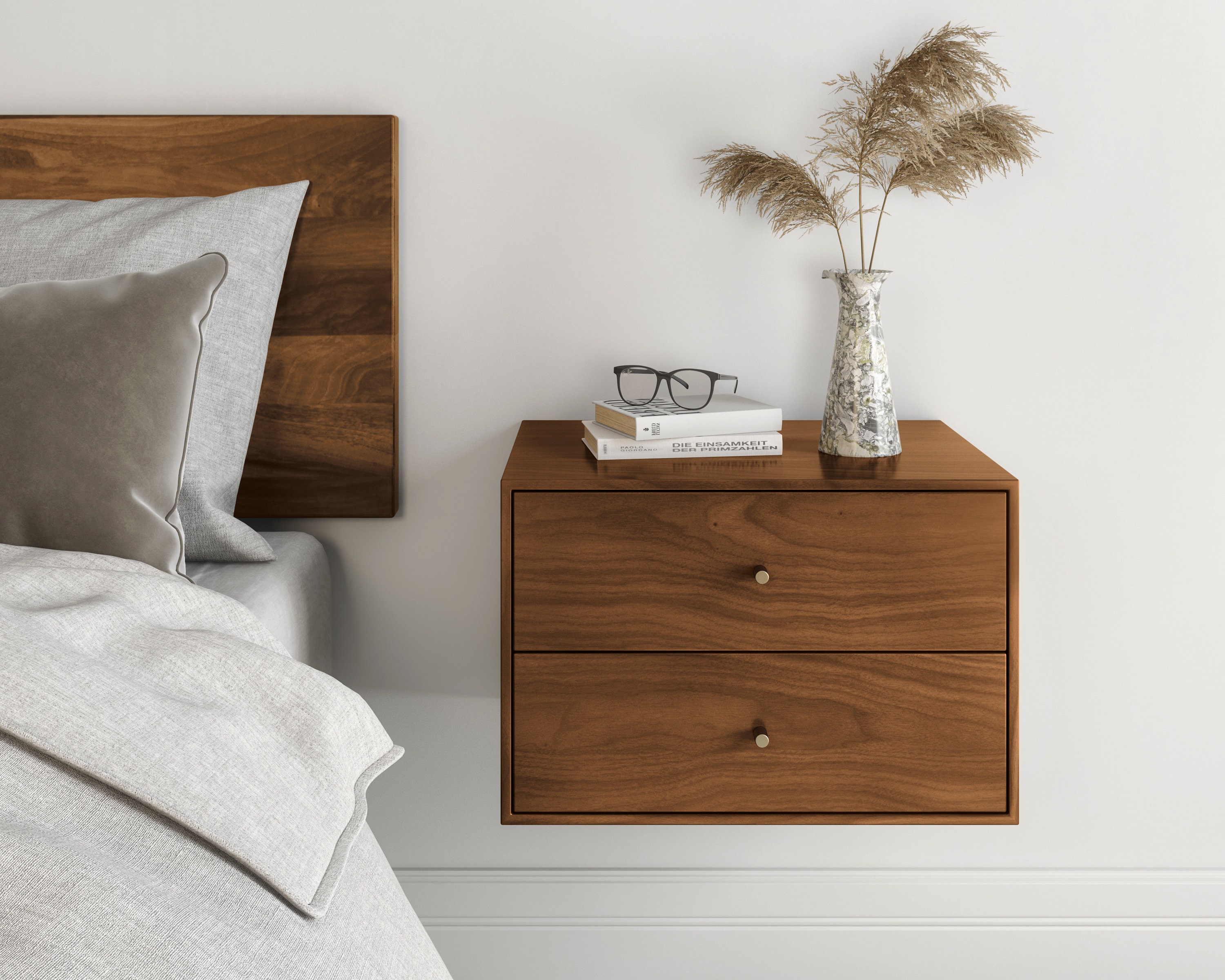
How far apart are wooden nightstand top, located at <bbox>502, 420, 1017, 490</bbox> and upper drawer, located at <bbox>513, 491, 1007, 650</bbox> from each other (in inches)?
0.5

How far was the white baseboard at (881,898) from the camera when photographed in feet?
4.42

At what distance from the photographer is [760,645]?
3.18ft

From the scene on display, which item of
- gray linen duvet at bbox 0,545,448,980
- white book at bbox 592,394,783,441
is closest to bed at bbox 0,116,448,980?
gray linen duvet at bbox 0,545,448,980

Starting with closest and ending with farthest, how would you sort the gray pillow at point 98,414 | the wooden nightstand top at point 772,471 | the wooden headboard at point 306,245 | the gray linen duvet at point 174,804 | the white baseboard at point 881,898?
Answer: 1. the gray linen duvet at point 174,804
2. the gray pillow at point 98,414
3. the wooden nightstand top at point 772,471
4. the wooden headboard at point 306,245
5. the white baseboard at point 881,898

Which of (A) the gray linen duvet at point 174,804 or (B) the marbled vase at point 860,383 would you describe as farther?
(B) the marbled vase at point 860,383

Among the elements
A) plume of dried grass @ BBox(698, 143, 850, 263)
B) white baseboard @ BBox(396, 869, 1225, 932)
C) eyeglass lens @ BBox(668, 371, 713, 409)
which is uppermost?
plume of dried grass @ BBox(698, 143, 850, 263)

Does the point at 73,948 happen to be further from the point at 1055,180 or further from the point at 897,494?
the point at 1055,180

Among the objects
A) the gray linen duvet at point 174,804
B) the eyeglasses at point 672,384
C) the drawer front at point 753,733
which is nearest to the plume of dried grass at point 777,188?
the eyeglasses at point 672,384

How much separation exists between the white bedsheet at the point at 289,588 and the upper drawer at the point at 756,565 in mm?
303

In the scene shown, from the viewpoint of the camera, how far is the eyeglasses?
112 cm

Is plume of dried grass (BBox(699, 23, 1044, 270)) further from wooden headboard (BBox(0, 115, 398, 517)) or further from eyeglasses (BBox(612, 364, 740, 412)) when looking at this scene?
wooden headboard (BBox(0, 115, 398, 517))

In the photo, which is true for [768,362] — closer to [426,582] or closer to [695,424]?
[695,424]

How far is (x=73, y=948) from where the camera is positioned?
41cm

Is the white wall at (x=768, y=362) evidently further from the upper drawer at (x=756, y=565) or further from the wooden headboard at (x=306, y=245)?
the upper drawer at (x=756, y=565)
